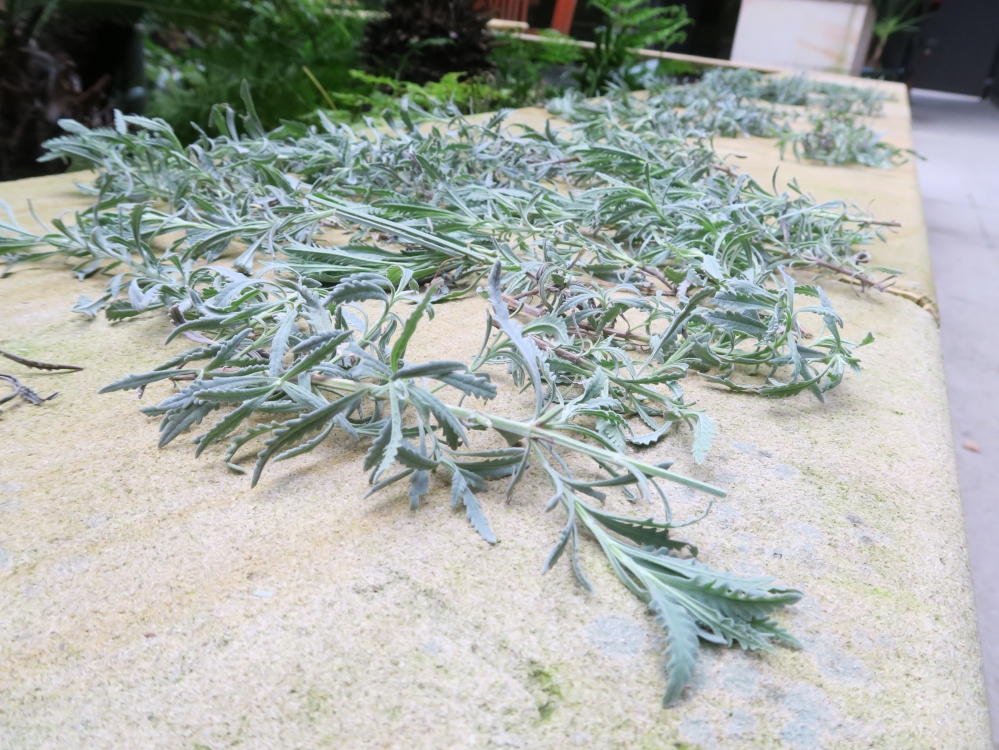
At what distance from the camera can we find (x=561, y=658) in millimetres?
410

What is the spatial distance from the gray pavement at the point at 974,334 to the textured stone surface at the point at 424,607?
0.61 ft

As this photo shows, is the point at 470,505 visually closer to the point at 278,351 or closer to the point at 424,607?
the point at 424,607

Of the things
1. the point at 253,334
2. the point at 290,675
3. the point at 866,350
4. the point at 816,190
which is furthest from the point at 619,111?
the point at 290,675

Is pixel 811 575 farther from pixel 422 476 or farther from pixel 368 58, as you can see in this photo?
pixel 368 58

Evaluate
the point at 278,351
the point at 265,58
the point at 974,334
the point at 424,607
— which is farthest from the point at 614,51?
the point at 424,607

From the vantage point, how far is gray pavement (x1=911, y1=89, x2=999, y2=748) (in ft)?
4.31

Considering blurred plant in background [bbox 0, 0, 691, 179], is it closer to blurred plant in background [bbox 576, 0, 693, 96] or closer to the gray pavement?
blurred plant in background [bbox 576, 0, 693, 96]

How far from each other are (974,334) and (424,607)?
7.81 feet

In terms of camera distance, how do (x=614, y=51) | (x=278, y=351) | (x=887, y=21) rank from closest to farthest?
(x=278, y=351) → (x=614, y=51) → (x=887, y=21)

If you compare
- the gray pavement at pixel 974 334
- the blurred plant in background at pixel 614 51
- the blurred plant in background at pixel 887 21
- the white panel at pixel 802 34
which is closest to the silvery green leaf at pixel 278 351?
the gray pavement at pixel 974 334

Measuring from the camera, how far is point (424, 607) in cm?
Answer: 44

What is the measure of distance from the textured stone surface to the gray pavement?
0.19 m

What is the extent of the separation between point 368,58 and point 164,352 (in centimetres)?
298

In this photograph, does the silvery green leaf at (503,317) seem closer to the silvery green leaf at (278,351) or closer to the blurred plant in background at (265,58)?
the silvery green leaf at (278,351)
